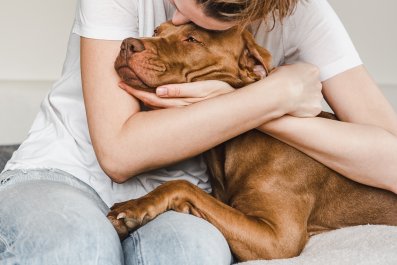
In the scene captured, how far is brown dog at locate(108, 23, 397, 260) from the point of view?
2.05m

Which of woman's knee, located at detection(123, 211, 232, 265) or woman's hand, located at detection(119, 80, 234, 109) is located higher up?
woman's hand, located at detection(119, 80, 234, 109)

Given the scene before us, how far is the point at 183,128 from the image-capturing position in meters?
2.02

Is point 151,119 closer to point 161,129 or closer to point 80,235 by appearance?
point 161,129

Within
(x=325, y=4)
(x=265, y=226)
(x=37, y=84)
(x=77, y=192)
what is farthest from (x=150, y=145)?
(x=37, y=84)

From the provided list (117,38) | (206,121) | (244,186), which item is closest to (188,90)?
(206,121)

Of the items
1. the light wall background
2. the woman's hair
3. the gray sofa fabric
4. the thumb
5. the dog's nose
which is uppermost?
the woman's hair

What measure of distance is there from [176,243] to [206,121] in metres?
0.39

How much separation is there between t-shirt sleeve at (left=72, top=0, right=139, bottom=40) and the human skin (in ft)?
0.09

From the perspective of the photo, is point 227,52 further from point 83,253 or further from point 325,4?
point 83,253

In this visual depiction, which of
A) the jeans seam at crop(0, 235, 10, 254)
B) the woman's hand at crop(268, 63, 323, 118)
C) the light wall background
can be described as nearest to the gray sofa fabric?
the light wall background

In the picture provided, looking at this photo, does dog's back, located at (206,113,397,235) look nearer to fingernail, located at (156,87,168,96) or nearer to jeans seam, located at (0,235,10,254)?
fingernail, located at (156,87,168,96)

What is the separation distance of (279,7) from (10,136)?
81.3 inches

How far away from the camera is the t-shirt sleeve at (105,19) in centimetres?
208

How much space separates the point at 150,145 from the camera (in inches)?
80.4
